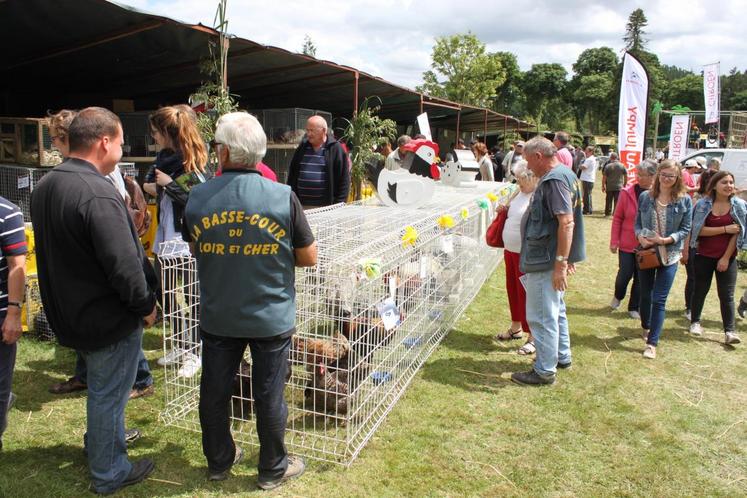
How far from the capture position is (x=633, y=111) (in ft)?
30.8

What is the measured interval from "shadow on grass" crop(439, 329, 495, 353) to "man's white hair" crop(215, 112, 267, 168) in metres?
2.99

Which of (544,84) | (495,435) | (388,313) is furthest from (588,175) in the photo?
(544,84)

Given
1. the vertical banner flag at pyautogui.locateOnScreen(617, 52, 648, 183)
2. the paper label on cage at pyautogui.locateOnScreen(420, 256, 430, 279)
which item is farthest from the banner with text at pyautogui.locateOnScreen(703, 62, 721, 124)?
the paper label on cage at pyautogui.locateOnScreen(420, 256, 430, 279)

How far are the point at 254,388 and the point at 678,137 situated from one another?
1720cm

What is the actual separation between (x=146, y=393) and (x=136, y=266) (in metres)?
1.68

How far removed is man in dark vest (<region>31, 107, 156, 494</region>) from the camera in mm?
2141

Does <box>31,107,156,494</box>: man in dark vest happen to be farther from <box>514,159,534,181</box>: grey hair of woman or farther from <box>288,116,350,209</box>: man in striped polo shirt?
<box>514,159,534,181</box>: grey hair of woman

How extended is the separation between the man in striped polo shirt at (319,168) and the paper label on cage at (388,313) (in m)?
2.24

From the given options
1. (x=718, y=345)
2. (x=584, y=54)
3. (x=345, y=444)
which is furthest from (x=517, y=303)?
(x=584, y=54)

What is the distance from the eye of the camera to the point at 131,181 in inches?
168

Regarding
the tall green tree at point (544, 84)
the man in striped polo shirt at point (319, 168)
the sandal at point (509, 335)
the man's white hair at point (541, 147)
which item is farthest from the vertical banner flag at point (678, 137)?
the tall green tree at point (544, 84)

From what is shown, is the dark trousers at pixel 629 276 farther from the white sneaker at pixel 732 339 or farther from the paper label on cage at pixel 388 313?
the paper label on cage at pixel 388 313

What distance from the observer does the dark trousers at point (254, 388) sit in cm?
244

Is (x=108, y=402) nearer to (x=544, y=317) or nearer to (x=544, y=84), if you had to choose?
(x=544, y=317)
